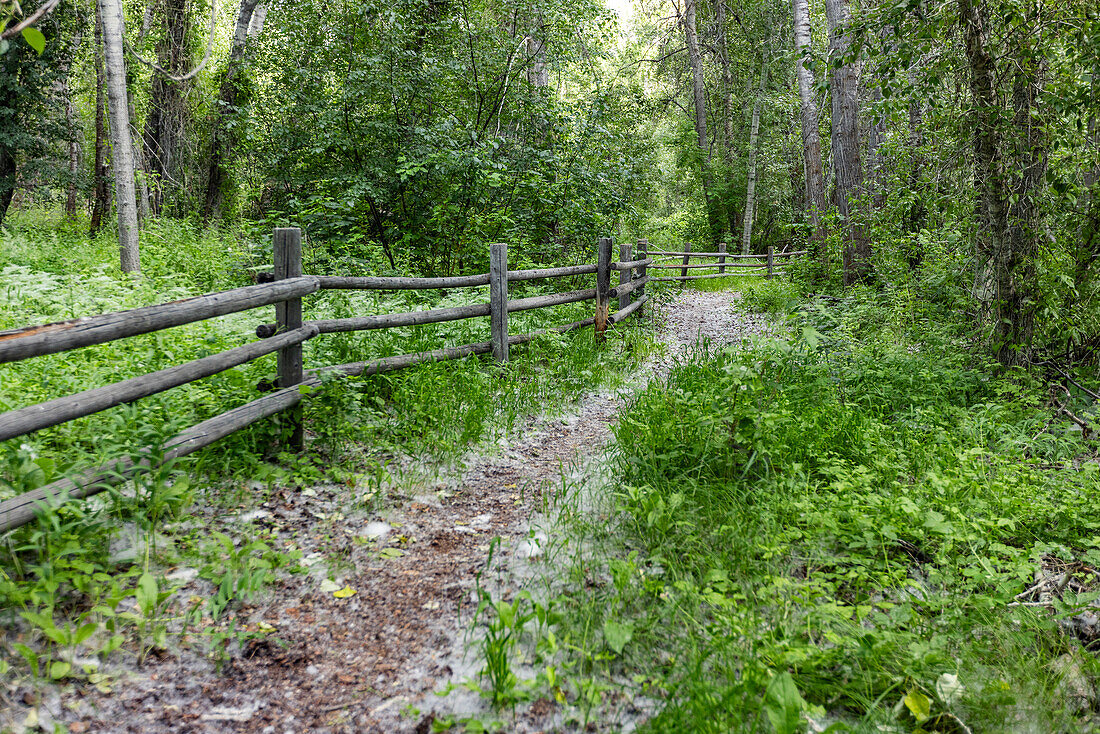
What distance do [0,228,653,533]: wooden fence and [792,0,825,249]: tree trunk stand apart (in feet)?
25.0

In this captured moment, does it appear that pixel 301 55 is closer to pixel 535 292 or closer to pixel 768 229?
pixel 535 292

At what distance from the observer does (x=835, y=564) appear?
118 inches

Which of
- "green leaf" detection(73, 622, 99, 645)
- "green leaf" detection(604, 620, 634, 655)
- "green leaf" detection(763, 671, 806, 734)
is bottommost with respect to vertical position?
"green leaf" detection(604, 620, 634, 655)

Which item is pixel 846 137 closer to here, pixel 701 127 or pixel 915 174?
pixel 915 174

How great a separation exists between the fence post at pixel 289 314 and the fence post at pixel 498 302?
8.67 ft

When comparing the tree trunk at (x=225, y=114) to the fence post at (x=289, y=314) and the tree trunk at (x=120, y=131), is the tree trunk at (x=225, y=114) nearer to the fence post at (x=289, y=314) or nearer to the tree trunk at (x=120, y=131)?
the tree trunk at (x=120, y=131)

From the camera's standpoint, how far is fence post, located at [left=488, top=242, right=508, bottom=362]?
21.9ft

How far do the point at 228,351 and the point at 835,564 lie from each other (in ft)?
11.4

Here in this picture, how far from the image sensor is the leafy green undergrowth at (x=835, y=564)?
2223 millimetres

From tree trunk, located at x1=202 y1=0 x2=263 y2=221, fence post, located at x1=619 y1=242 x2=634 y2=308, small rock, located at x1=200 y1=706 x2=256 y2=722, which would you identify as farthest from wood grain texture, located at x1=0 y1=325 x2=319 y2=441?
tree trunk, located at x1=202 y1=0 x2=263 y2=221

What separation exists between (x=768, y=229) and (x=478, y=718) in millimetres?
26346

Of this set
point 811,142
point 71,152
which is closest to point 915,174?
point 811,142

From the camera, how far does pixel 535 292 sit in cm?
948

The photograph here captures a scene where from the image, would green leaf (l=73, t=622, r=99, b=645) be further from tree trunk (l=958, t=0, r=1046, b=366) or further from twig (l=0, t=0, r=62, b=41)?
tree trunk (l=958, t=0, r=1046, b=366)
